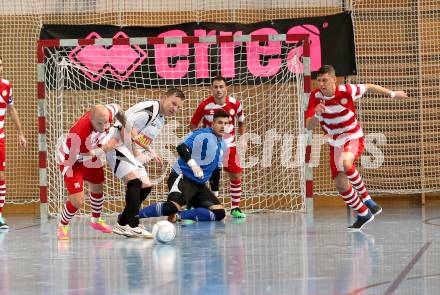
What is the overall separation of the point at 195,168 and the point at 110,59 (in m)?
3.36

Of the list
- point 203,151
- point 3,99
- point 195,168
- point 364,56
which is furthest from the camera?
point 364,56

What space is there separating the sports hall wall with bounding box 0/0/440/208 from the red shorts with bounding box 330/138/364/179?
3729 millimetres

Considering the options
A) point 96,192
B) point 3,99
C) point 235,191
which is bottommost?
point 235,191

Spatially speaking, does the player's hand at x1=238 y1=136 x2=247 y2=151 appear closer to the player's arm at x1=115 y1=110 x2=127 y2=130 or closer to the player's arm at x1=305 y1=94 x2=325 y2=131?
the player's arm at x1=305 y1=94 x2=325 y2=131

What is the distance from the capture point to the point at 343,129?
8.39 m

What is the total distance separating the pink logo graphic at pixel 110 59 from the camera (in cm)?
1132

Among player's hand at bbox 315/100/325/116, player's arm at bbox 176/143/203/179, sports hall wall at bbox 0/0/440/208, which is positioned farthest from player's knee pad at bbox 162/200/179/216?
sports hall wall at bbox 0/0/440/208

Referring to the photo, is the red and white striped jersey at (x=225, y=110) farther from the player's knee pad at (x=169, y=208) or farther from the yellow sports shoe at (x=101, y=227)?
the yellow sports shoe at (x=101, y=227)

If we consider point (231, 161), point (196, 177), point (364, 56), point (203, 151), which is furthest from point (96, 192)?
point (364, 56)

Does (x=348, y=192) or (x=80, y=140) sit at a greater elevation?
(x=80, y=140)

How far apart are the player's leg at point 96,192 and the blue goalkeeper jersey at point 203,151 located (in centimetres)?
122

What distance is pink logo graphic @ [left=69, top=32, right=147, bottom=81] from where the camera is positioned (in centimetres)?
1132

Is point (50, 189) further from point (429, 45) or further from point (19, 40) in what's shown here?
point (429, 45)

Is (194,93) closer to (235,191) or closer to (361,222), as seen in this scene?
(235,191)
